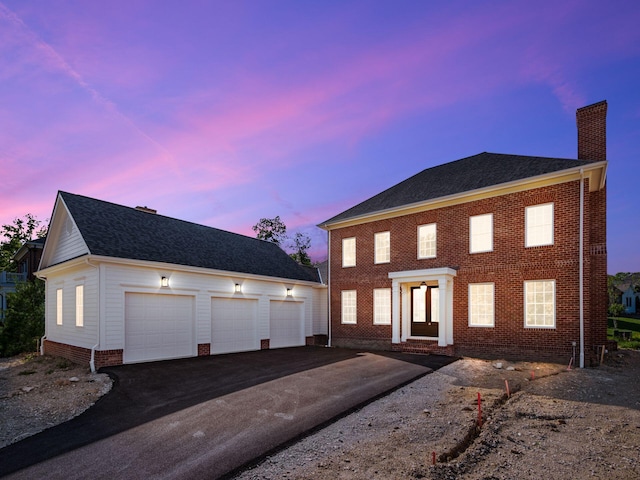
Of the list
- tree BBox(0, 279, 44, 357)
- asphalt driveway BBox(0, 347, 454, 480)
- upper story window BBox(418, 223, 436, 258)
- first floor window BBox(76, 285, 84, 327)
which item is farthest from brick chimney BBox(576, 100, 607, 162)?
tree BBox(0, 279, 44, 357)

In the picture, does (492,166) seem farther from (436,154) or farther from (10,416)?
(436,154)

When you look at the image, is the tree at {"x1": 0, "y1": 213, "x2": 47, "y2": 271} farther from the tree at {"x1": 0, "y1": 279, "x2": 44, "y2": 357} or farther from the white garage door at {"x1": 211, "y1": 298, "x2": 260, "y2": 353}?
the white garage door at {"x1": 211, "y1": 298, "x2": 260, "y2": 353}

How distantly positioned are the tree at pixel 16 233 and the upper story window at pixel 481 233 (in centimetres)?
4066

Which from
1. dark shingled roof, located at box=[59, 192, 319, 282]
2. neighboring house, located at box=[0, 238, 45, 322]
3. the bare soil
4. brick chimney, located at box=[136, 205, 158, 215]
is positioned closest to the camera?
the bare soil

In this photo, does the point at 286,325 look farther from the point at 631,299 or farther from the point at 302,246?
the point at 631,299

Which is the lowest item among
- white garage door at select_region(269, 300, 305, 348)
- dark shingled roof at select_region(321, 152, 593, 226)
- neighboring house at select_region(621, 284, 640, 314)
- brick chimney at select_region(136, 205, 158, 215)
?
neighboring house at select_region(621, 284, 640, 314)

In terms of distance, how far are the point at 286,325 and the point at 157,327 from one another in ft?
20.9

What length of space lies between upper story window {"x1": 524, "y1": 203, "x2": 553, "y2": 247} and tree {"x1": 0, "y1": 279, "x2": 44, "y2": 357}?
68.6ft

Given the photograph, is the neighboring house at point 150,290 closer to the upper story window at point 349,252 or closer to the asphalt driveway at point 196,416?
the asphalt driveway at point 196,416

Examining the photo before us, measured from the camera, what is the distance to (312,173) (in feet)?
81.6

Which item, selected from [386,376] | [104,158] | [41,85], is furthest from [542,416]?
[104,158]

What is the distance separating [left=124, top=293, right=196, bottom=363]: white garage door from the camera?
11094 millimetres

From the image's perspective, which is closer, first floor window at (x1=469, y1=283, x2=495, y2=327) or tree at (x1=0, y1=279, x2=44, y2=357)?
first floor window at (x1=469, y1=283, x2=495, y2=327)

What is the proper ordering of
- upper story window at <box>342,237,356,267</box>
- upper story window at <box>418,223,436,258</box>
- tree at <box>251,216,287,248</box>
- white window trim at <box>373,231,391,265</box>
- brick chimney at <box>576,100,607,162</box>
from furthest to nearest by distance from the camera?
tree at <box>251,216,287,248</box>, upper story window at <box>342,237,356,267</box>, white window trim at <box>373,231,391,265</box>, upper story window at <box>418,223,436,258</box>, brick chimney at <box>576,100,607,162</box>
